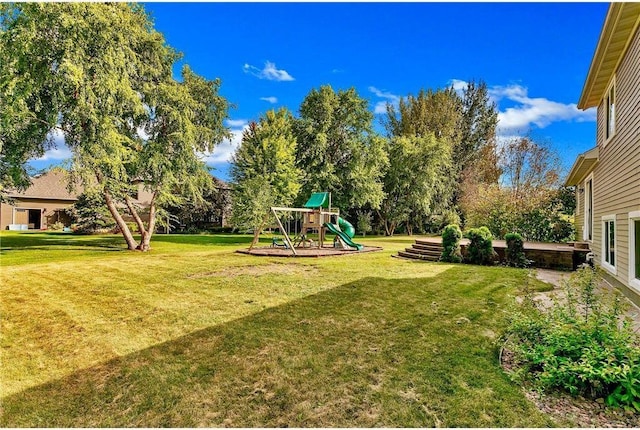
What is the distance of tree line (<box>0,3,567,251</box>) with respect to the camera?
11.4 metres

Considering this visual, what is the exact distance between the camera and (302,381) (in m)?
3.40

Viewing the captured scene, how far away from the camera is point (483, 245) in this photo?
10461mm

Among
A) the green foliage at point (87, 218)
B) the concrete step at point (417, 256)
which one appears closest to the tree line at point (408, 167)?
the concrete step at point (417, 256)

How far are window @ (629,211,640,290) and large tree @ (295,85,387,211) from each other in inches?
671

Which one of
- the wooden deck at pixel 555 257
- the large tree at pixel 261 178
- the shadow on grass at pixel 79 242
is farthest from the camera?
the large tree at pixel 261 178

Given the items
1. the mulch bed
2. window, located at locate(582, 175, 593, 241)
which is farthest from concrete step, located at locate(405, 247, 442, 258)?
the mulch bed

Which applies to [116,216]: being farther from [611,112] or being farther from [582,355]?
[611,112]

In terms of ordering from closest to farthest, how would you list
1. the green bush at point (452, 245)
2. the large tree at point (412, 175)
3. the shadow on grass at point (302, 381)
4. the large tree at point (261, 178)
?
the shadow on grass at point (302, 381)
the green bush at point (452, 245)
the large tree at point (261, 178)
the large tree at point (412, 175)

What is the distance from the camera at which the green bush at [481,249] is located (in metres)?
10.4

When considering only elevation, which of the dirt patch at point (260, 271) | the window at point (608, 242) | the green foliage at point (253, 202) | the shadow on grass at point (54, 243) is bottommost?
the shadow on grass at point (54, 243)

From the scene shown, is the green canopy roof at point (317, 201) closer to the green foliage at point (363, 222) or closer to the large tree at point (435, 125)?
the green foliage at point (363, 222)

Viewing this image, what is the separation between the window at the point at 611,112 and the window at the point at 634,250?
9.13 ft

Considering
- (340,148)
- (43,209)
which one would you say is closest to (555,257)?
(340,148)

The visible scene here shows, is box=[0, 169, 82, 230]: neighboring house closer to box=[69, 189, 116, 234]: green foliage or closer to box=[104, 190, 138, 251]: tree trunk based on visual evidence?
box=[69, 189, 116, 234]: green foliage
